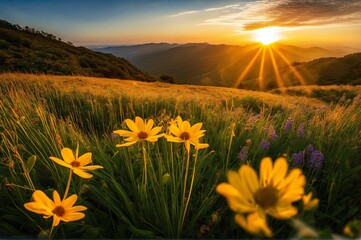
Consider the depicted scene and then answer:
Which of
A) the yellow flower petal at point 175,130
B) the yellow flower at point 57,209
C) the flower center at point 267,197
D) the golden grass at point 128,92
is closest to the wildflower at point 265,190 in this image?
the flower center at point 267,197

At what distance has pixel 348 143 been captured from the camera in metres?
3.52

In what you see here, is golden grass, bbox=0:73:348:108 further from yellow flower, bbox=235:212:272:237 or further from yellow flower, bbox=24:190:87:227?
yellow flower, bbox=235:212:272:237

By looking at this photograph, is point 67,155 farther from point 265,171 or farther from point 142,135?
point 265,171

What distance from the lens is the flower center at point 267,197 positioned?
2.40 ft

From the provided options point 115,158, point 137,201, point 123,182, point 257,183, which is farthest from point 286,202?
point 115,158

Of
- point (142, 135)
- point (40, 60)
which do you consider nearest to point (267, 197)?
point (142, 135)

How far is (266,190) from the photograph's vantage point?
30.1 inches

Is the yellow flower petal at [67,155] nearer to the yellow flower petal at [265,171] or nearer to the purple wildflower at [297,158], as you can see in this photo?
the yellow flower petal at [265,171]

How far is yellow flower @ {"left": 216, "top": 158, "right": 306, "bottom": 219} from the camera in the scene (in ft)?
2.17

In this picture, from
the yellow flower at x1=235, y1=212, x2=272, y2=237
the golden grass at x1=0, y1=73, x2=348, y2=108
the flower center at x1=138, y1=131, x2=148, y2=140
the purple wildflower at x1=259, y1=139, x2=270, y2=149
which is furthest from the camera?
the golden grass at x1=0, y1=73, x2=348, y2=108

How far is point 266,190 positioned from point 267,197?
0.02 m

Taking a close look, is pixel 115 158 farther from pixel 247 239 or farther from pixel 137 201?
pixel 247 239

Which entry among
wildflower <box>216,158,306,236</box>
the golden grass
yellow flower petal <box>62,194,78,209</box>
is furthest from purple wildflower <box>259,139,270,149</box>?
wildflower <box>216,158,306,236</box>

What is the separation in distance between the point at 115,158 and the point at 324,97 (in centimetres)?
2637
